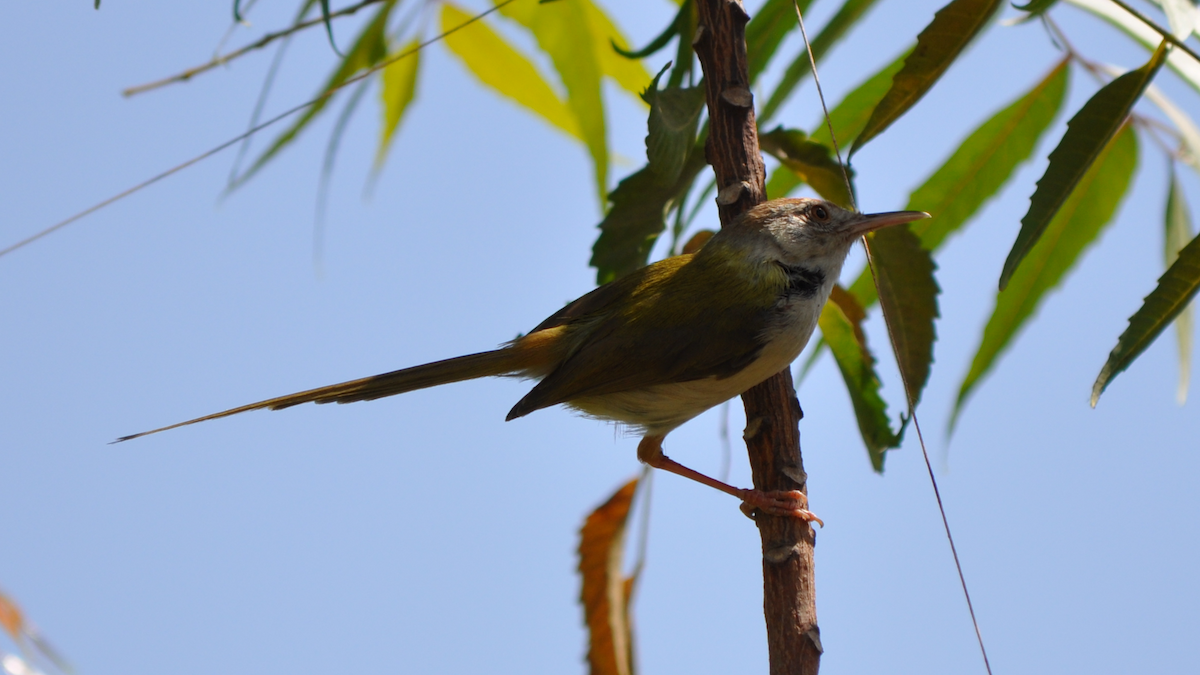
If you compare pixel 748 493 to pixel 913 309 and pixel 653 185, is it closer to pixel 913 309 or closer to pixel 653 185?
pixel 913 309

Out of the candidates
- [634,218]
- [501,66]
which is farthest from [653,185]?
[501,66]

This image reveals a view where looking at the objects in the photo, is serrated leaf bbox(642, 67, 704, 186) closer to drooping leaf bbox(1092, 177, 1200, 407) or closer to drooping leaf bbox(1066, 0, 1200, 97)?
drooping leaf bbox(1092, 177, 1200, 407)

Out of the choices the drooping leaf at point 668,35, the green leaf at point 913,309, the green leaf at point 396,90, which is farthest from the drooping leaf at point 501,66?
the green leaf at point 913,309

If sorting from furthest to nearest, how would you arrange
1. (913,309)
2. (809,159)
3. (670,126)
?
(809,159)
(913,309)
(670,126)

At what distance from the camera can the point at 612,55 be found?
421 cm

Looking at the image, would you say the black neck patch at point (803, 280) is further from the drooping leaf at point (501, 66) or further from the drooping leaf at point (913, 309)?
the drooping leaf at point (501, 66)

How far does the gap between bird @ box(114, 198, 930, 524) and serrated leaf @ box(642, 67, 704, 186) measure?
396mm

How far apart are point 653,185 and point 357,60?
174cm

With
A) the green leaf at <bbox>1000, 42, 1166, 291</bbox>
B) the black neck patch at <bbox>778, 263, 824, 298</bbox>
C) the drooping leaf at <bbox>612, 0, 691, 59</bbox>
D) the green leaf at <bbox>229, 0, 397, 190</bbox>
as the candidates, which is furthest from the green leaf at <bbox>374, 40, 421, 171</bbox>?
the green leaf at <bbox>1000, 42, 1166, 291</bbox>

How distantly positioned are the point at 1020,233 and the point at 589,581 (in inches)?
61.7

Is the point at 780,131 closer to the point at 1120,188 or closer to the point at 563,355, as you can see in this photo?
the point at 563,355

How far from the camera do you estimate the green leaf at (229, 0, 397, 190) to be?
155 inches

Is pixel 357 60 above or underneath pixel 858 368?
above

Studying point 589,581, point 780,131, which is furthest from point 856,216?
point 589,581
